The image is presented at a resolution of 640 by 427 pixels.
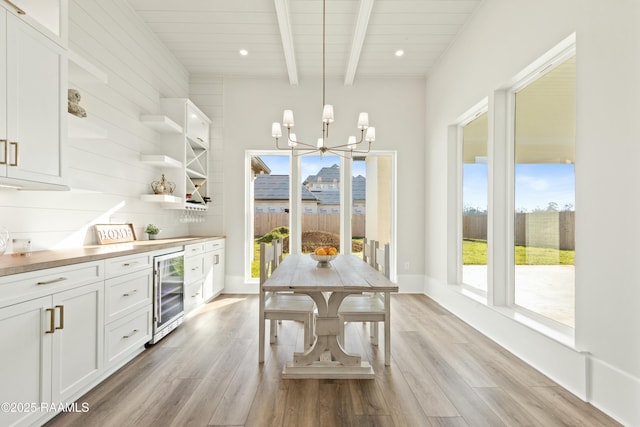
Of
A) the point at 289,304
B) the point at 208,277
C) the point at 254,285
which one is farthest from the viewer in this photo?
the point at 254,285

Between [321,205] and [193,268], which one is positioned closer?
[193,268]

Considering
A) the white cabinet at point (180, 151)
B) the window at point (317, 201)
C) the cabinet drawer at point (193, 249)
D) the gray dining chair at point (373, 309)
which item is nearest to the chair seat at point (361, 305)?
the gray dining chair at point (373, 309)

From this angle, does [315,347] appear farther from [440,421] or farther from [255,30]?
[255,30]

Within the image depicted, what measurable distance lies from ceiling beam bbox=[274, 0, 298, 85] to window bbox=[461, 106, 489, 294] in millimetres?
2341

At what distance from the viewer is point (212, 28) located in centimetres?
403

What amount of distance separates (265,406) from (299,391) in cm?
26

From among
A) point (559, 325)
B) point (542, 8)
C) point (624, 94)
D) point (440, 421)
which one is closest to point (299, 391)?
point (440, 421)

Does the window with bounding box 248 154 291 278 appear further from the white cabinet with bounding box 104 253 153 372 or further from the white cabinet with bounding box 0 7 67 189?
the white cabinet with bounding box 0 7 67 189

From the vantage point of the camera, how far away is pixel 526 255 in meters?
3.09

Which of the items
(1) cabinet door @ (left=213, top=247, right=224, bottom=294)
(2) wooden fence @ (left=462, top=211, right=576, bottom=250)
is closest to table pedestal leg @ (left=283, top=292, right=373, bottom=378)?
(2) wooden fence @ (left=462, top=211, right=576, bottom=250)

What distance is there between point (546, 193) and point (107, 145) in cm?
389

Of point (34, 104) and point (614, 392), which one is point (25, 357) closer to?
point (34, 104)

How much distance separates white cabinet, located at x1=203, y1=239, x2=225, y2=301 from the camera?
4516 millimetres

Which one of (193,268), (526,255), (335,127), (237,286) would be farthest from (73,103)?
(526,255)
